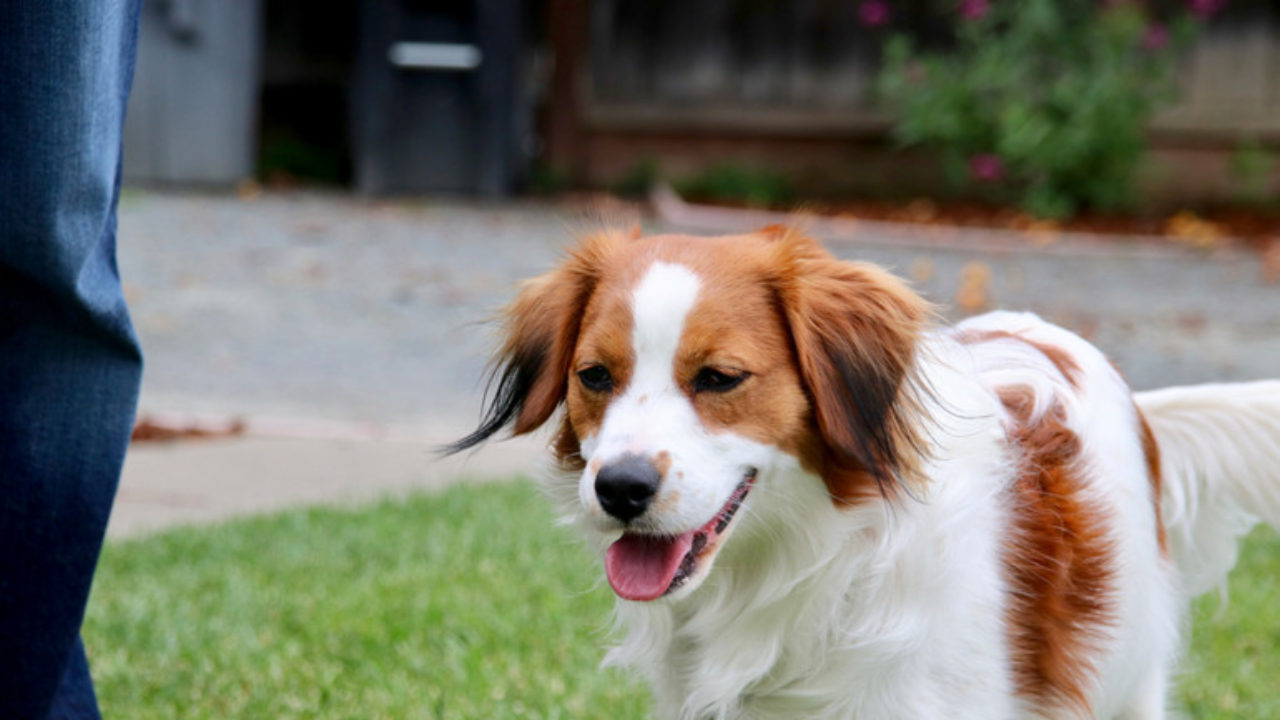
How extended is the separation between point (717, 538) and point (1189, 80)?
13.8m

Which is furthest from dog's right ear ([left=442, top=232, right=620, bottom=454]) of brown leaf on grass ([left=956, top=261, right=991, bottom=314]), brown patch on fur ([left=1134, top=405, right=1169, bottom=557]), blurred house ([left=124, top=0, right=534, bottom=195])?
blurred house ([left=124, top=0, right=534, bottom=195])

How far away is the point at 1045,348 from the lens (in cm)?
322

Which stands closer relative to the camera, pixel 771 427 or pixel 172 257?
pixel 771 427

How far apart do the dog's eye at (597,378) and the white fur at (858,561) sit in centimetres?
6

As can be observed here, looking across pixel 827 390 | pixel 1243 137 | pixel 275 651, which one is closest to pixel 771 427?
pixel 827 390

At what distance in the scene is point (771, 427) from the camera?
272 cm

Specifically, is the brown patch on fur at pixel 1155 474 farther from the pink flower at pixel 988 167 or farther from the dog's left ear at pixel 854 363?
the pink flower at pixel 988 167

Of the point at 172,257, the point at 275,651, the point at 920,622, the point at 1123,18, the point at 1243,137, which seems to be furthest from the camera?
the point at 1243,137

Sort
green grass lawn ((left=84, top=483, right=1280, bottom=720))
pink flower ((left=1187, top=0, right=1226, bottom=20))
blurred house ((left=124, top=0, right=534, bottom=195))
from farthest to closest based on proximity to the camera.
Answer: blurred house ((left=124, top=0, right=534, bottom=195)) < pink flower ((left=1187, top=0, right=1226, bottom=20)) < green grass lawn ((left=84, top=483, right=1280, bottom=720))

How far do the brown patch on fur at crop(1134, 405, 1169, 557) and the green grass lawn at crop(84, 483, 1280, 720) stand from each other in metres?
0.84

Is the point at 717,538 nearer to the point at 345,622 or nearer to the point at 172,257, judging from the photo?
the point at 345,622

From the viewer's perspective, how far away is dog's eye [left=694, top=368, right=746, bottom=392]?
270cm

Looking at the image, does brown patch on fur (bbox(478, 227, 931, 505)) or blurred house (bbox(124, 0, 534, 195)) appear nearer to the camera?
brown patch on fur (bbox(478, 227, 931, 505))

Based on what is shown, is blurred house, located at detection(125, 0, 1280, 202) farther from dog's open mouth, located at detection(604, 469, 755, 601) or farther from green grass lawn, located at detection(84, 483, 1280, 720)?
dog's open mouth, located at detection(604, 469, 755, 601)
